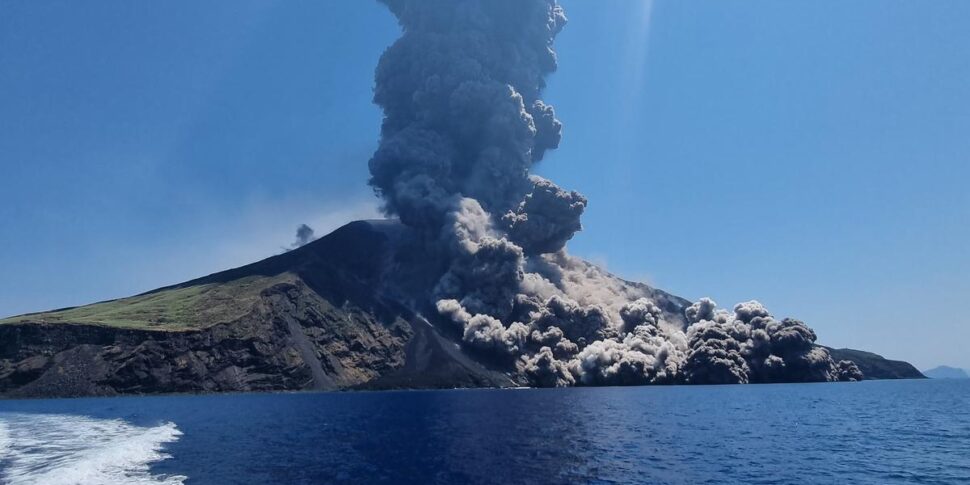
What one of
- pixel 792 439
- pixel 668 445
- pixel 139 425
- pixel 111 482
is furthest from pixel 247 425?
pixel 792 439

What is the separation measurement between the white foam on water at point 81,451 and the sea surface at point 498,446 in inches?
9.6

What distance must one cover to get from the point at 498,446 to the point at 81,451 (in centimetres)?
5188

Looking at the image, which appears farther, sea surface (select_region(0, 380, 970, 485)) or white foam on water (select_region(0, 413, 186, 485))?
sea surface (select_region(0, 380, 970, 485))

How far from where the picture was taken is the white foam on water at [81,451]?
201 feet

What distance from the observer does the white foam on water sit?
61.3 meters

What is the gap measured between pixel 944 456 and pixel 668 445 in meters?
30.7

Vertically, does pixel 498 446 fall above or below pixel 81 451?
above

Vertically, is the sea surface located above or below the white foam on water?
above

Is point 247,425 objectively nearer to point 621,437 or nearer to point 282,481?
point 282,481

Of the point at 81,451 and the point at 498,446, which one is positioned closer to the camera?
the point at 81,451

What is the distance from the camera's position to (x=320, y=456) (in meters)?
76.1

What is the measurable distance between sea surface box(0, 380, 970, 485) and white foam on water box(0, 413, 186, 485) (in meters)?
0.24

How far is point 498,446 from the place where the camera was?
82.4m

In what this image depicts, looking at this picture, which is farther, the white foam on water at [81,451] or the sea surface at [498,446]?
the sea surface at [498,446]
